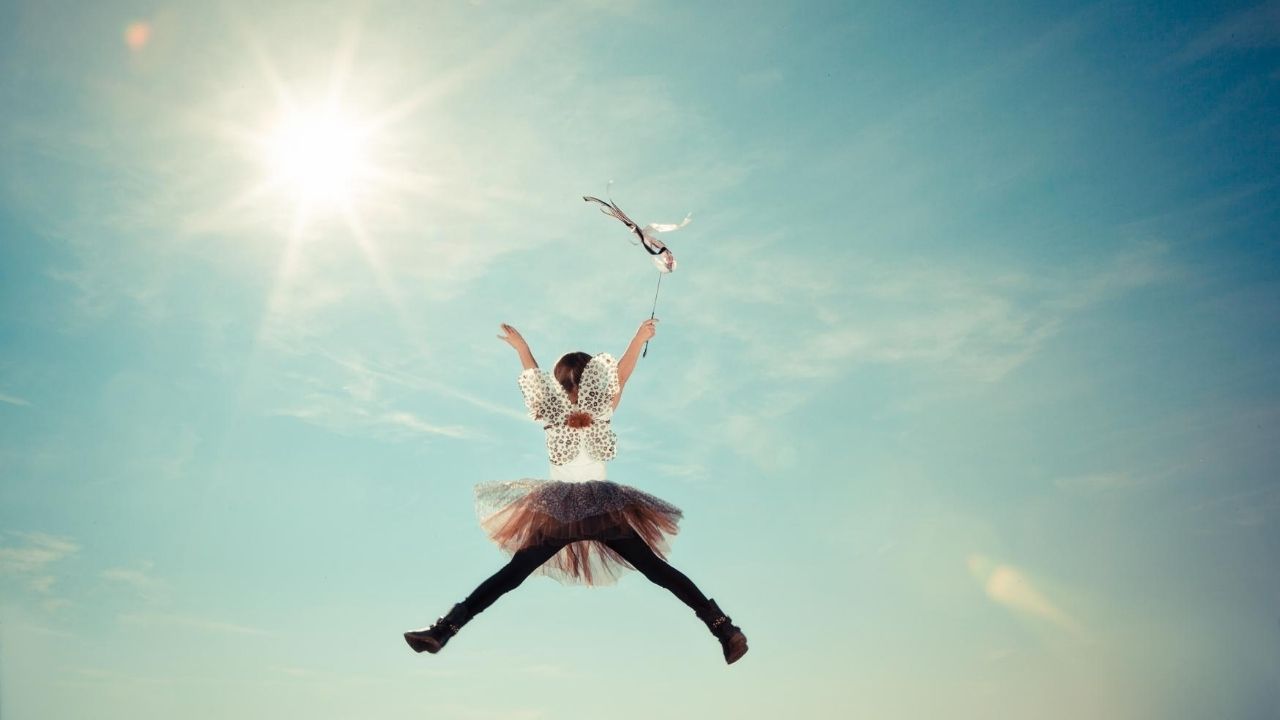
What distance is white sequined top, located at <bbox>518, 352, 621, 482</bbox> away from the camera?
7.46 metres

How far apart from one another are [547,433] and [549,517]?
78 centimetres

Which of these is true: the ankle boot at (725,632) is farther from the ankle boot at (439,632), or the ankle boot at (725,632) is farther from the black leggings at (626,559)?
the ankle boot at (439,632)

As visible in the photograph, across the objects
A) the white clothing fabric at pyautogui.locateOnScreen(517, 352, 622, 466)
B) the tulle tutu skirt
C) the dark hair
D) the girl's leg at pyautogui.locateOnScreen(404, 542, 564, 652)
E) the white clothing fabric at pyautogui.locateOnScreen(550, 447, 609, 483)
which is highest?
the dark hair

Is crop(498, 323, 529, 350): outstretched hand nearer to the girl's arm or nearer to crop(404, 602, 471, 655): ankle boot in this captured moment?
the girl's arm

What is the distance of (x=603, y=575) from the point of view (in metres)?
7.93

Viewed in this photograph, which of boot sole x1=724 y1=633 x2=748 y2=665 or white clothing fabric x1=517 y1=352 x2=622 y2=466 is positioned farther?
white clothing fabric x1=517 y1=352 x2=622 y2=466

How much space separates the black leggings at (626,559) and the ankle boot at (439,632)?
83 mm

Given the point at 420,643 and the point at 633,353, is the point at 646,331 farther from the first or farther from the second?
the point at 420,643

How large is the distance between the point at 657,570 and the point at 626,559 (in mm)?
342

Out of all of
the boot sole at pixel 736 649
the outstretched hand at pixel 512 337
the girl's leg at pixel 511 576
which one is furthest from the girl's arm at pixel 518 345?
the boot sole at pixel 736 649

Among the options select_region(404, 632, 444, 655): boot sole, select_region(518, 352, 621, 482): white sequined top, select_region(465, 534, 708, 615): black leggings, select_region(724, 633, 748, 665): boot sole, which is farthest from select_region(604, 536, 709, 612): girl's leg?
select_region(404, 632, 444, 655): boot sole

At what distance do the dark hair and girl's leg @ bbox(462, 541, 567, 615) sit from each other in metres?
1.39

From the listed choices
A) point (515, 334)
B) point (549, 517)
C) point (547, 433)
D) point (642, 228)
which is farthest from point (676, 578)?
point (642, 228)

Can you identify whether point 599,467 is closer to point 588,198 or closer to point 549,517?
point 549,517
